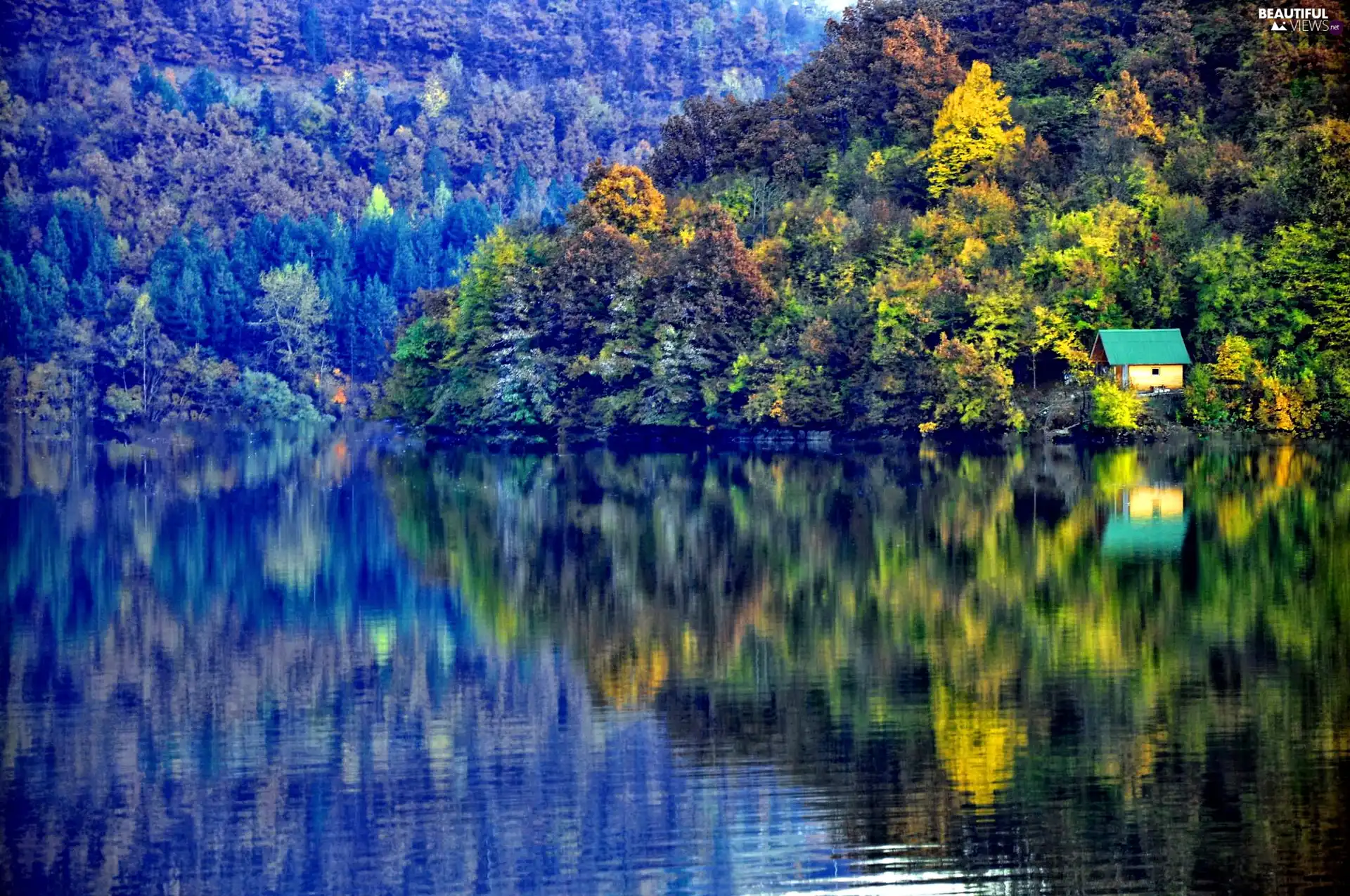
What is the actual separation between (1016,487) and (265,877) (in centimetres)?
2838

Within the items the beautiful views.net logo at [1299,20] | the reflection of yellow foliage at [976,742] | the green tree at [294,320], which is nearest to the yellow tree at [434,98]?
the green tree at [294,320]

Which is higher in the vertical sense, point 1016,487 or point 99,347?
point 99,347

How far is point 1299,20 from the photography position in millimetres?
64000

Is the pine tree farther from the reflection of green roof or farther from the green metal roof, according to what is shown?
Result: the reflection of green roof

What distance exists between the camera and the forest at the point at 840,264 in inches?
2274

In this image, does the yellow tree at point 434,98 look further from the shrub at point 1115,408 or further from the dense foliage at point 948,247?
the shrub at point 1115,408

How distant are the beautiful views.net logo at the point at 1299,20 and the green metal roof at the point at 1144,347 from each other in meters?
14.1

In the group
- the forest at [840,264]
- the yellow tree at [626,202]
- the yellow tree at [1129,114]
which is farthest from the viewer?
the yellow tree at [626,202]

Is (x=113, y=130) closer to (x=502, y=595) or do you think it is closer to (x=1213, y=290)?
(x=1213, y=290)

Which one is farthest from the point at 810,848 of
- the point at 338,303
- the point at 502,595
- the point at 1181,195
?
the point at 338,303

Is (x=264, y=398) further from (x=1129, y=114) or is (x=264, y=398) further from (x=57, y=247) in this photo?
(x=1129, y=114)

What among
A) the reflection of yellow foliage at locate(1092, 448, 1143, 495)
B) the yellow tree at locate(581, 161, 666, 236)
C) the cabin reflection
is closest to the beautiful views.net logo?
the reflection of yellow foliage at locate(1092, 448, 1143, 495)

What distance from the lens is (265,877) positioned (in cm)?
1448

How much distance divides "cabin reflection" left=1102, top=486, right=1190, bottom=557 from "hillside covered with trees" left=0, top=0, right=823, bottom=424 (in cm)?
4943
